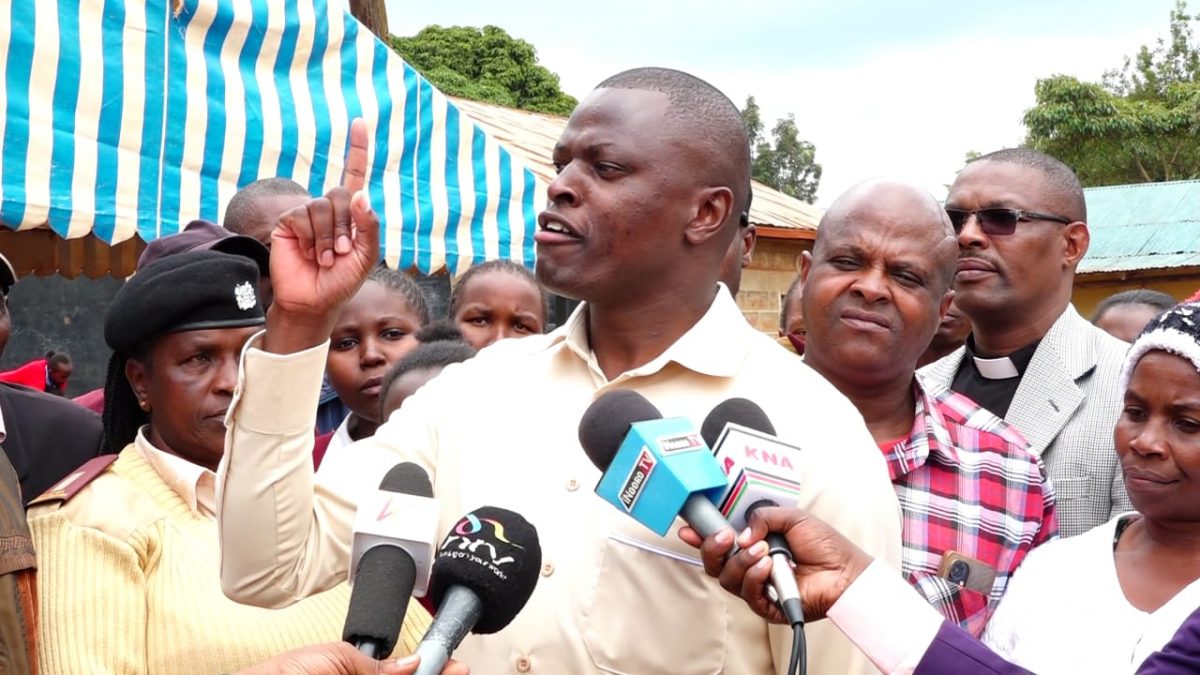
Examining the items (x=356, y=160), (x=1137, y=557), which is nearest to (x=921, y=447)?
(x=1137, y=557)

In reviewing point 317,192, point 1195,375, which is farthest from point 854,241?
point 317,192

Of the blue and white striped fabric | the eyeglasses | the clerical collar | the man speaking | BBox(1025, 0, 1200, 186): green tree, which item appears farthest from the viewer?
BBox(1025, 0, 1200, 186): green tree

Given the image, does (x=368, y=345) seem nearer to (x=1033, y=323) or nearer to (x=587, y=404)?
(x=1033, y=323)

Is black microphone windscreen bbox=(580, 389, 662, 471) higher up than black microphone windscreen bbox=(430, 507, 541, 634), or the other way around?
black microphone windscreen bbox=(580, 389, 662, 471)

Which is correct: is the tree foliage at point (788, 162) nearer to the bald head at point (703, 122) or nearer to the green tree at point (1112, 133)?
the green tree at point (1112, 133)

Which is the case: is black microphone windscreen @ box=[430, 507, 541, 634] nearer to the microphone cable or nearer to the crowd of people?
the crowd of people

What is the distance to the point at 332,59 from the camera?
7.30 m

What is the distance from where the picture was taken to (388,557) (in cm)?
181

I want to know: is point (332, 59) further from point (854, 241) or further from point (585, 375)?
point (585, 375)

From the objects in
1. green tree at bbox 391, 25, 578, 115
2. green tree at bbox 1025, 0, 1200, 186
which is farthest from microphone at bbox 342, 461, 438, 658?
green tree at bbox 1025, 0, 1200, 186

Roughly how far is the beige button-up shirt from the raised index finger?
289 millimetres

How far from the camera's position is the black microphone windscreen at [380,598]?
5.72 feet

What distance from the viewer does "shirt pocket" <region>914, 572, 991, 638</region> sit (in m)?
3.00

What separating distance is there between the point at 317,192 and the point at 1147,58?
4472 cm
